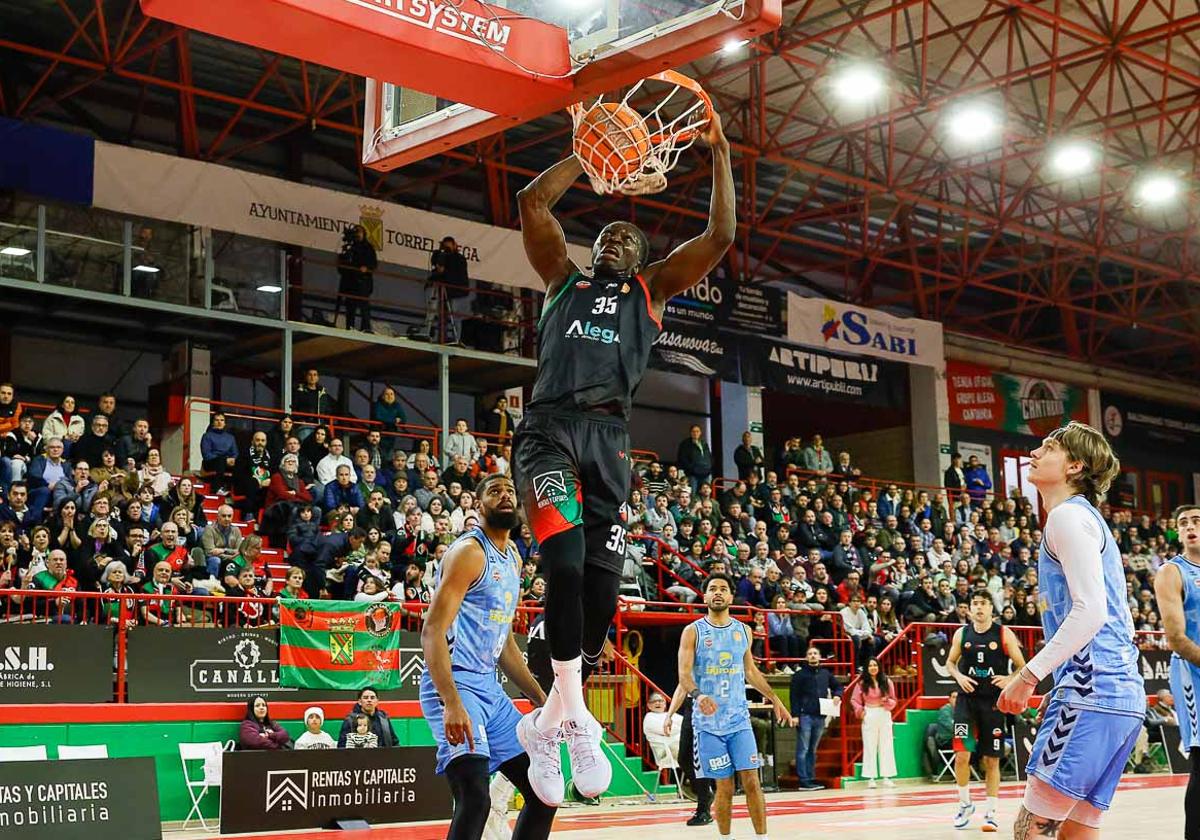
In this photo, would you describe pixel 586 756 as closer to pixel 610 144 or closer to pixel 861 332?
pixel 610 144

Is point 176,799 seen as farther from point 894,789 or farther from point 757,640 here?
point 894,789

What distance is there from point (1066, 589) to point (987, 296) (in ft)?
109

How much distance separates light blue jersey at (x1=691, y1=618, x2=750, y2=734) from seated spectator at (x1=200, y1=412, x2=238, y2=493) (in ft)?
33.4

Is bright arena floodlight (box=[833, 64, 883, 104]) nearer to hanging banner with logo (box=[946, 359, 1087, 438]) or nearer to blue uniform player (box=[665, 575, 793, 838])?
blue uniform player (box=[665, 575, 793, 838])

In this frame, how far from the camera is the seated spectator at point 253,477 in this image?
19625 mm

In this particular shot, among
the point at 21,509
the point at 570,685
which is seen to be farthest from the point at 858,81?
the point at 570,685

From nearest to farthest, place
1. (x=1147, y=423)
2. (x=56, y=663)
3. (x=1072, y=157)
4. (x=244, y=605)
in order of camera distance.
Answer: (x=56, y=663) < (x=244, y=605) < (x=1072, y=157) < (x=1147, y=423)

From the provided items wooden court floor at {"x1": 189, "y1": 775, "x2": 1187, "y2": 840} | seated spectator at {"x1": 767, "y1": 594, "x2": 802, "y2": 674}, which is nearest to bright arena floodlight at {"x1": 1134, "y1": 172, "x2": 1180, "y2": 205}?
seated spectator at {"x1": 767, "y1": 594, "x2": 802, "y2": 674}

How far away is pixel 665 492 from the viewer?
78.2ft

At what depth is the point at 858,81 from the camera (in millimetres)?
21938

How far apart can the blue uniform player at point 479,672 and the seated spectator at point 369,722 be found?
25.6 ft

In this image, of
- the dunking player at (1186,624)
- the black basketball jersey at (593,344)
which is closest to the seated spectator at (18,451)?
the black basketball jersey at (593,344)

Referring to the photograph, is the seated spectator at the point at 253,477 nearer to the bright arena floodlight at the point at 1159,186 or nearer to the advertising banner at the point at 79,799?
the advertising banner at the point at 79,799

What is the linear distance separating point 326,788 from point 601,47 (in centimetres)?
910
